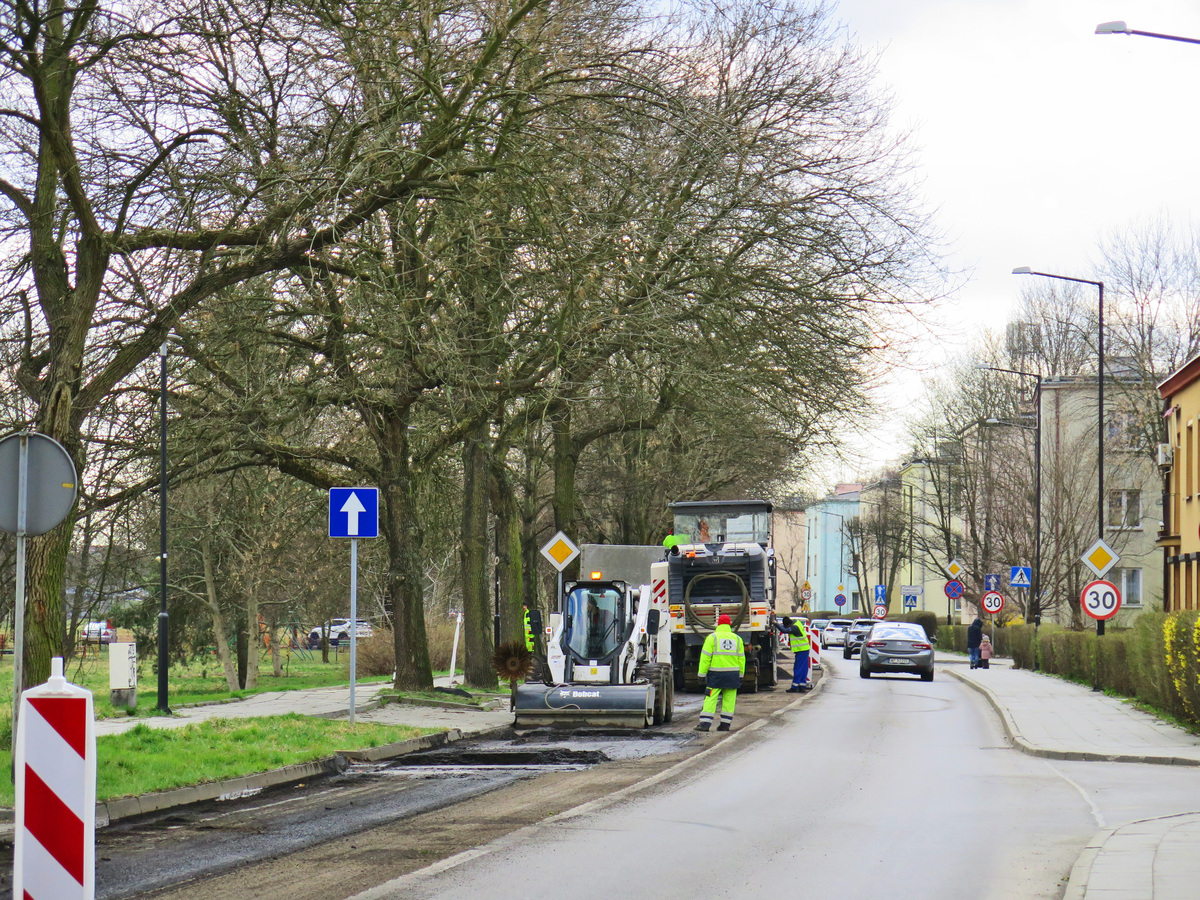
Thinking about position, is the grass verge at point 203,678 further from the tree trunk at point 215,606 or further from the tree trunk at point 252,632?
the tree trunk at point 215,606

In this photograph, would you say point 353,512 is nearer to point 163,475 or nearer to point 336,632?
point 163,475

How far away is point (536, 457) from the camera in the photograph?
34.6 meters

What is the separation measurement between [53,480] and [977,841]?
7.05m

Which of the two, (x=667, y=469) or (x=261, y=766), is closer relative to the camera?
(x=261, y=766)

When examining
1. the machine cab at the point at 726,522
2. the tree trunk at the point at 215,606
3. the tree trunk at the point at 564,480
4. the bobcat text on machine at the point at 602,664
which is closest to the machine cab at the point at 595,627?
the bobcat text on machine at the point at 602,664

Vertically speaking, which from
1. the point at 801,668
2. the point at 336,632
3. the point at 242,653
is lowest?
the point at 336,632

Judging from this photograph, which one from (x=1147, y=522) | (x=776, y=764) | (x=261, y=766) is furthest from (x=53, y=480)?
(x=1147, y=522)

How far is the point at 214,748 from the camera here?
1363 centimetres

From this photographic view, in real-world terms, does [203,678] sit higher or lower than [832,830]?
lower

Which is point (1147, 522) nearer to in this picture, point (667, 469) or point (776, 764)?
point (667, 469)

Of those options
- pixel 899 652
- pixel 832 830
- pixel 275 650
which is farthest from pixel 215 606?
pixel 832 830

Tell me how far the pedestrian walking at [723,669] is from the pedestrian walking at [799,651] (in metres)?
10.1

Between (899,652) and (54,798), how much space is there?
31109 millimetres

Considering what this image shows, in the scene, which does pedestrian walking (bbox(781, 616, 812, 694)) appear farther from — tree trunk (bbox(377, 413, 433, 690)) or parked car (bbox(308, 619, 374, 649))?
parked car (bbox(308, 619, 374, 649))
